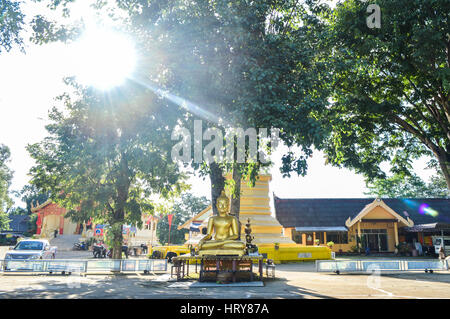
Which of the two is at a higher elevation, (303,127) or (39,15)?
(39,15)

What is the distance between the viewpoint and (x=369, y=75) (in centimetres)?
1752

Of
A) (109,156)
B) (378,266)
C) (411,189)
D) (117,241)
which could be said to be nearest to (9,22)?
(109,156)

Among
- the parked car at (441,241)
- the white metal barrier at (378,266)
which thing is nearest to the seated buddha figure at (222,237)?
the white metal barrier at (378,266)

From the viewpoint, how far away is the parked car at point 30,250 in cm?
1658

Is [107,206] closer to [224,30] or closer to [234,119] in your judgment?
[234,119]

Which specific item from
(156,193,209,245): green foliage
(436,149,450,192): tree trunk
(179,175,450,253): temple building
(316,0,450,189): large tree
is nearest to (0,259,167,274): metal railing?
(316,0,450,189): large tree

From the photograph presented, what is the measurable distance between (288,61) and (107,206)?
10.8 m

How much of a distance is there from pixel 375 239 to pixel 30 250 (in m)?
29.1

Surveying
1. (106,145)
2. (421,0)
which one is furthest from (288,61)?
(106,145)

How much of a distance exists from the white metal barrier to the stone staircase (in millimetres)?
33454

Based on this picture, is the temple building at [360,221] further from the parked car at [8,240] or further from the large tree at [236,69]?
the parked car at [8,240]
